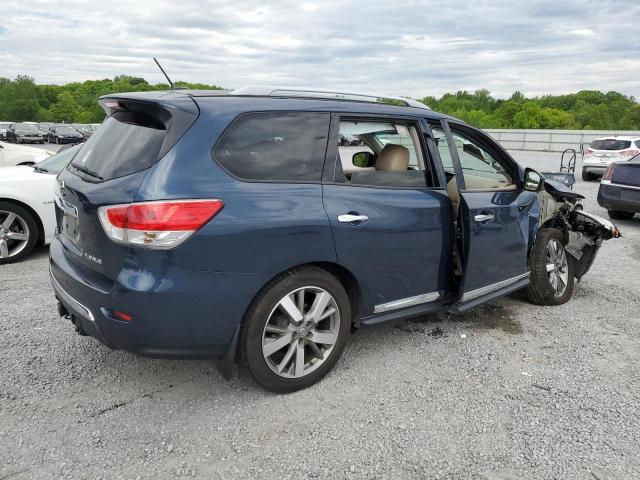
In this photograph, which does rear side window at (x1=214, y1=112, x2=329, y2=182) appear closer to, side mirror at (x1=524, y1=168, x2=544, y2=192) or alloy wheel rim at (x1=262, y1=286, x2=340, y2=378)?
alloy wheel rim at (x1=262, y1=286, x2=340, y2=378)

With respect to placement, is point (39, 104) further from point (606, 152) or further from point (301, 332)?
point (301, 332)

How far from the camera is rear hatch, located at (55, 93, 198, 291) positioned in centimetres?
276

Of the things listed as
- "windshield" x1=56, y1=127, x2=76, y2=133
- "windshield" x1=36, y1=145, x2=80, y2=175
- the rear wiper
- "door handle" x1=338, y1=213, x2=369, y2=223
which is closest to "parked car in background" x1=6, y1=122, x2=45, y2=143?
"windshield" x1=56, y1=127, x2=76, y2=133

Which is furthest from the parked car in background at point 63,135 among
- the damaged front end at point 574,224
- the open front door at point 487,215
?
the open front door at point 487,215

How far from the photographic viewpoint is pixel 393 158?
3766 mm

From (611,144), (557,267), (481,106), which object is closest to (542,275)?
(557,267)


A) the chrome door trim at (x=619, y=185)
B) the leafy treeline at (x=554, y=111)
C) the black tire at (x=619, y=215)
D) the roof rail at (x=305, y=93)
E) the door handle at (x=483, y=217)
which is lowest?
the black tire at (x=619, y=215)

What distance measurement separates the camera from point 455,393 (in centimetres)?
329

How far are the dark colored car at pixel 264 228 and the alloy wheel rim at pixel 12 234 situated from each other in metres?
3.05

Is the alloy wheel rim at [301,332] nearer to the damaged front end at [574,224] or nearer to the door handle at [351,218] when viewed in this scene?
the door handle at [351,218]

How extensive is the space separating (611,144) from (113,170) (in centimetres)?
1903

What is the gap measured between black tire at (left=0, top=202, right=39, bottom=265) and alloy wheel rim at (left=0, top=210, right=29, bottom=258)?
2 cm

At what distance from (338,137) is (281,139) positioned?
1.31 ft

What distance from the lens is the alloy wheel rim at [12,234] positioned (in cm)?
599
